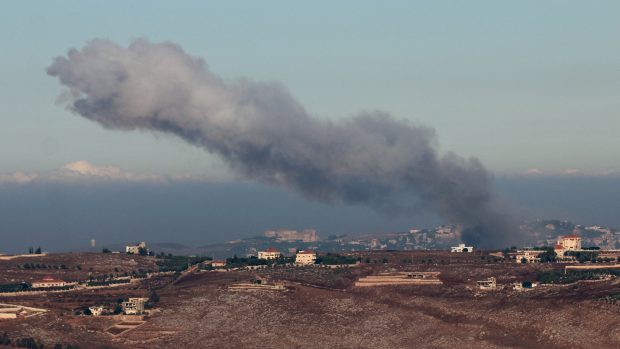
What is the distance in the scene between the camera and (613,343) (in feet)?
636

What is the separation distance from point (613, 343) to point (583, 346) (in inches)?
183

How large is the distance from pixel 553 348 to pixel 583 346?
477 centimetres

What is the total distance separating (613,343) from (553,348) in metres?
9.42

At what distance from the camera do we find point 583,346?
196125 mm

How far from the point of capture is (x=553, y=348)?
19850cm
